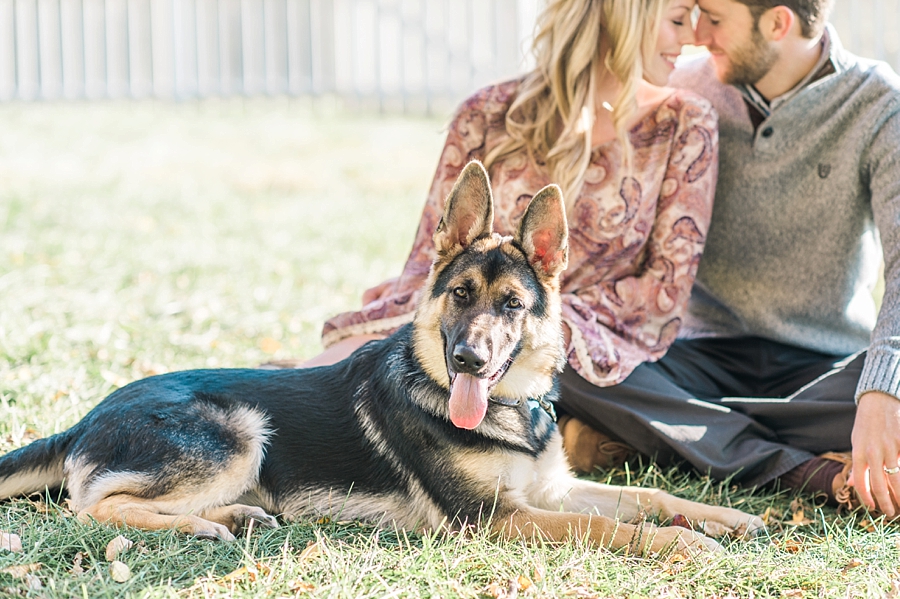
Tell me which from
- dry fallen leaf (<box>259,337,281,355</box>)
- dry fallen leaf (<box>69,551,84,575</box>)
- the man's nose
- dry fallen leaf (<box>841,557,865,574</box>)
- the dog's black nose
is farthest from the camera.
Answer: dry fallen leaf (<box>259,337,281,355</box>)

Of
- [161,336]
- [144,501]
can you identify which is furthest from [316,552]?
[161,336]

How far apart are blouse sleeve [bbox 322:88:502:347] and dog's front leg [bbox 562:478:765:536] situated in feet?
4.41

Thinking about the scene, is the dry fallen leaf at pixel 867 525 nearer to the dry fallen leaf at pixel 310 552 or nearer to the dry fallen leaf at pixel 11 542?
the dry fallen leaf at pixel 310 552

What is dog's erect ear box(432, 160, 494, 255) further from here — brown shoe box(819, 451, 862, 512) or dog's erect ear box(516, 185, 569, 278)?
brown shoe box(819, 451, 862, 512)

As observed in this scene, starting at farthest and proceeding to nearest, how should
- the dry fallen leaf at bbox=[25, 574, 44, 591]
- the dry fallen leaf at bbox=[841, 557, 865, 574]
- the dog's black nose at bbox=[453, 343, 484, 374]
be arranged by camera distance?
the dry fallen leaf at bbox=[841, 557, 865, 574], the dog's black nose at bbox=[453, 343, 484, 374], the dry fallen leaf at bbox=[25, 574, 44, 591]

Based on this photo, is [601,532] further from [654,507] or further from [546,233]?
[546,233]

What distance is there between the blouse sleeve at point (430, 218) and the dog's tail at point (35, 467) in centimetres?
151

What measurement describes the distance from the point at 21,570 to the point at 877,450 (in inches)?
124

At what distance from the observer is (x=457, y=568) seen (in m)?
3.07

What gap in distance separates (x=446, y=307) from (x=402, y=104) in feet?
37.0

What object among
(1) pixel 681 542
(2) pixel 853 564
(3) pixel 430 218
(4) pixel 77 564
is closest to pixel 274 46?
(3) pixel 430 218

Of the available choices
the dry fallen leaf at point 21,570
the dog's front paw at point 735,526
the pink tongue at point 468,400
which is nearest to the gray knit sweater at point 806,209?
the dog's front paw at point 735,526

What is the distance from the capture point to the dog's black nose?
10.1ft

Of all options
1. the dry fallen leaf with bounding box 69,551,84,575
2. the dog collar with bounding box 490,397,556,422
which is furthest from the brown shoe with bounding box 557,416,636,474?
the dry fallen leaf with bounding box 69,551,84,575
